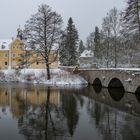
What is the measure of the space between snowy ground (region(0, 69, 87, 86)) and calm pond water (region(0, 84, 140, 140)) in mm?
17897

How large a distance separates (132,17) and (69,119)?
17787 millimetres

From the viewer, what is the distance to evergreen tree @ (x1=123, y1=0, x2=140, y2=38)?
3131 centimetres

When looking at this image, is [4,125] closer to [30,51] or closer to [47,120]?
[47,120]

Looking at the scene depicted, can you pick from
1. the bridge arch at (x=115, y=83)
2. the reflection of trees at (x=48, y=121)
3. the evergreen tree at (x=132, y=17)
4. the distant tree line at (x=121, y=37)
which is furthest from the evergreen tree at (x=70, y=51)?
the reflection of trees at (x=48, y=121)

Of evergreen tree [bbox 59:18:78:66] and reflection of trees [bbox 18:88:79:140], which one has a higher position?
evergreen tree [bbox 59:18:78:66]

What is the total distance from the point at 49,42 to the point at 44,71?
15.0 ft

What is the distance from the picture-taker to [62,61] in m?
60.5

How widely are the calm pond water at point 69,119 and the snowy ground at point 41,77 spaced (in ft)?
58.7

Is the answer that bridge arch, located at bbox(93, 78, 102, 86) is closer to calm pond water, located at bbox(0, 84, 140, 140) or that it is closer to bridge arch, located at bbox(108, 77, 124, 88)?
bridge arch, located at bbox(108, 77, 124, 88)

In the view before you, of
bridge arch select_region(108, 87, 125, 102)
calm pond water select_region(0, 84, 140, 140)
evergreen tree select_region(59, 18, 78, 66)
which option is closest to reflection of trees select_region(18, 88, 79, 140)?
calm pond water select_region(0, 84, 140, 140)

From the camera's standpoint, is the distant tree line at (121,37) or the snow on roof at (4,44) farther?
the snow on roof at (4,44)

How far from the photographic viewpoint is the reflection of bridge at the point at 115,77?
92.0 feet

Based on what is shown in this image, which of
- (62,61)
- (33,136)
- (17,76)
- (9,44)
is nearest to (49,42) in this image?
(17,76)

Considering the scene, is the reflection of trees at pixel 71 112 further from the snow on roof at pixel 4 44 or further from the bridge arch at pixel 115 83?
the snow on roof at pixel 4 44
